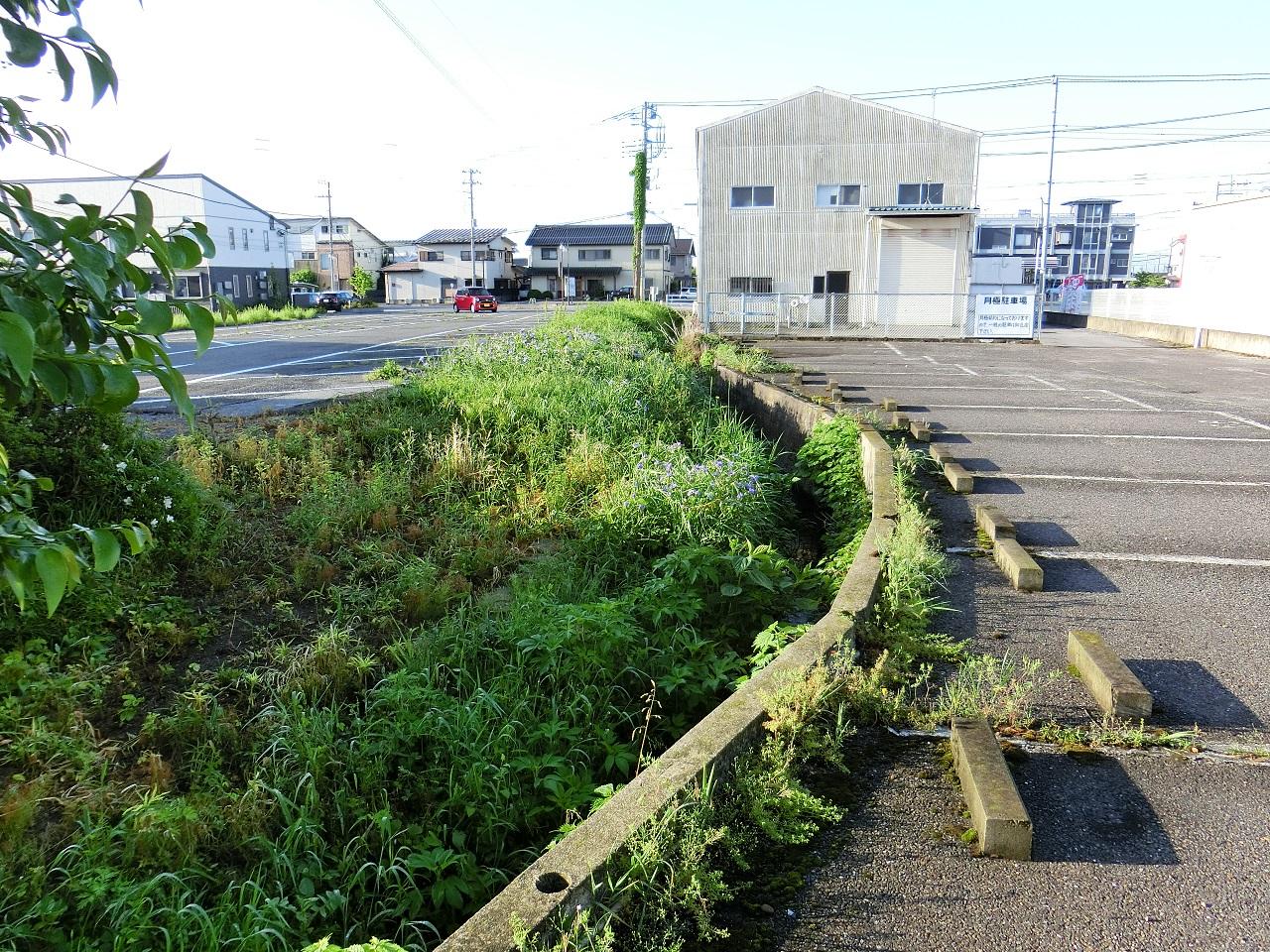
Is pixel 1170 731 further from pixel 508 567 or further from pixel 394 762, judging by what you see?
pixel 508 567

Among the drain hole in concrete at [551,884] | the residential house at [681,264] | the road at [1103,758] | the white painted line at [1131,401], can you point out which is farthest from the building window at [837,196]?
the residential house at [681,264]

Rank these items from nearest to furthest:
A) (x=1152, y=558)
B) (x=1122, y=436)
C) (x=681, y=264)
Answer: (x=1152, y=558), (x=1122, y=436), (x=681, y=264)

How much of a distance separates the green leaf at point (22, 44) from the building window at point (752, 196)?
32.0 metres

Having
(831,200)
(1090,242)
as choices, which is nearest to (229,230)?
(831,200)

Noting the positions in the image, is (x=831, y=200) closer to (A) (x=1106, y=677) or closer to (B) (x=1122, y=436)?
(B) (x=1122, y=436)

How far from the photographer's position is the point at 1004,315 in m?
26.5

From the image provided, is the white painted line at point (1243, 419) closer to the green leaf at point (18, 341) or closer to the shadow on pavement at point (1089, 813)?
the shadow on pavement at point (1089, 813)

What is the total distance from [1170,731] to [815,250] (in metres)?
30.0

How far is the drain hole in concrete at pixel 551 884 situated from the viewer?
2.23m

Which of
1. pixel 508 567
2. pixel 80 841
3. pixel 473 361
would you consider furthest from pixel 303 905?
pixel 473 361

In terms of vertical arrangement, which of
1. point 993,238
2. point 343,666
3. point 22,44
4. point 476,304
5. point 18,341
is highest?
point 993,238

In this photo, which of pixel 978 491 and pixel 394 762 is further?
pixel 978 491

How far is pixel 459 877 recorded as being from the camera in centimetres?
299

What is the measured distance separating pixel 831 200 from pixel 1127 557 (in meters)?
28.2
